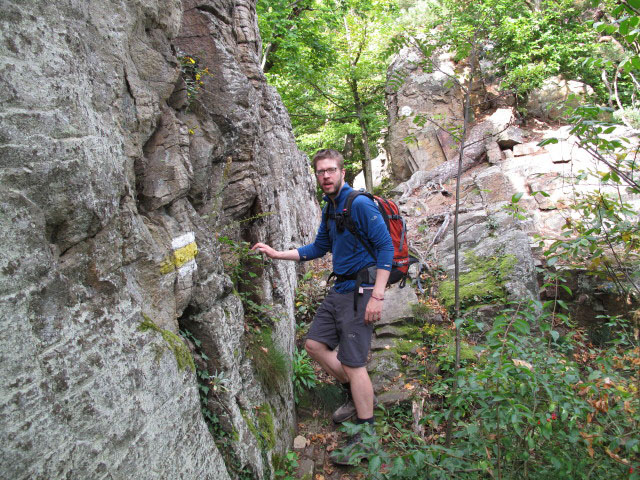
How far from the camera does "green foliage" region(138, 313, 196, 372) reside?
8.53 feet

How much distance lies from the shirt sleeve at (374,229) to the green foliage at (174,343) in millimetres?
2028

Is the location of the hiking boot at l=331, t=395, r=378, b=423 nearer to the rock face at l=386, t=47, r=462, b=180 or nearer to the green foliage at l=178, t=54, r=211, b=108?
the green foliage at l=178, t=54, r=211, b=108

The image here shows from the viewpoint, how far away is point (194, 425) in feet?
9.36

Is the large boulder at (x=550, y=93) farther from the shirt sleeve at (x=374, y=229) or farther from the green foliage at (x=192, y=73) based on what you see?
the green foliage at (x=192, y=73)

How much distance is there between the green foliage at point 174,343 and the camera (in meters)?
2.60

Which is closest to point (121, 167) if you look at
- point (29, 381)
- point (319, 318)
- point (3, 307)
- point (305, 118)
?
point (3, 307)

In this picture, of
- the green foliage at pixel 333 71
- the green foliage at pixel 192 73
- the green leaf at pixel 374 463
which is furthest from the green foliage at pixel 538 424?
the green foliage at pixel 333 71

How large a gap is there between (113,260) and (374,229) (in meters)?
2.47

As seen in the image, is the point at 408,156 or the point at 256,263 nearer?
the point at 256,263

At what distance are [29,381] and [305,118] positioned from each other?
18368 mm

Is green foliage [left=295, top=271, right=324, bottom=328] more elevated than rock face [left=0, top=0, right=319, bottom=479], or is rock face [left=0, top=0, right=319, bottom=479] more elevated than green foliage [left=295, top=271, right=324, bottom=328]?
rock face [left=0, top=0, right=319, bottom=479]

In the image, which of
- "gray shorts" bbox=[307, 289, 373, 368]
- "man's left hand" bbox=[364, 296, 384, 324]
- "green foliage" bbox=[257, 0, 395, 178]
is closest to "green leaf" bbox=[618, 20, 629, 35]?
"man's left hand" bbox=[364, 296, 384, 324]

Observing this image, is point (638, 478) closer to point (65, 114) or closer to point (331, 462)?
point (331, 462)

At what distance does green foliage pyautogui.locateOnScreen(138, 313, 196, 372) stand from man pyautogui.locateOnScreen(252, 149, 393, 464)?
67.3 inches
